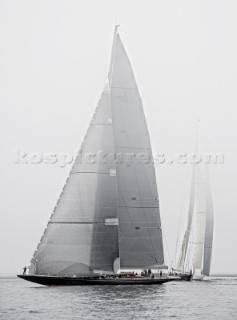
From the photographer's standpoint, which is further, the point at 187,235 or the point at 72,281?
the point at 187,235

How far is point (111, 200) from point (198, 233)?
32861 mm

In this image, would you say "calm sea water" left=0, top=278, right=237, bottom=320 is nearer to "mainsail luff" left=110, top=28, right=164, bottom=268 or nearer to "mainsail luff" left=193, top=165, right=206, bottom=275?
"mainsail luff" left=110, top=28, right=164, bottom=268

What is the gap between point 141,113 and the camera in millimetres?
57375

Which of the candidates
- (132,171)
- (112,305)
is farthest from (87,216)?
(112,305)

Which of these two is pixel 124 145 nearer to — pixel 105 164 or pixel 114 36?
pixel 105 164

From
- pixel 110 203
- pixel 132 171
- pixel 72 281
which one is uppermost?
pixel 132 171

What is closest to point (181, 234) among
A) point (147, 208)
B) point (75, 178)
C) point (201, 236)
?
point (201, 236)

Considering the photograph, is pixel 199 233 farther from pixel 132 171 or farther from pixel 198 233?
pixel 132 171

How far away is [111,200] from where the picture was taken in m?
54.9

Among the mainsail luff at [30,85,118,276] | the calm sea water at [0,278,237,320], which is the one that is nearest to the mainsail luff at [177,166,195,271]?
the calm sea water at [0,278,237,320]

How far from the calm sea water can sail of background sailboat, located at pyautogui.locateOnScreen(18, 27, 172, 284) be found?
86.3 inches

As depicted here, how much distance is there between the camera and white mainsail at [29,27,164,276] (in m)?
53.0

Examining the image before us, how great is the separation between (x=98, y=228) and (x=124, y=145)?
25.5 ft

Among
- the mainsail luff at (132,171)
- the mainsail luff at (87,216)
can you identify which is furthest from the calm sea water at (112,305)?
the mainsail luff at (132,171)
